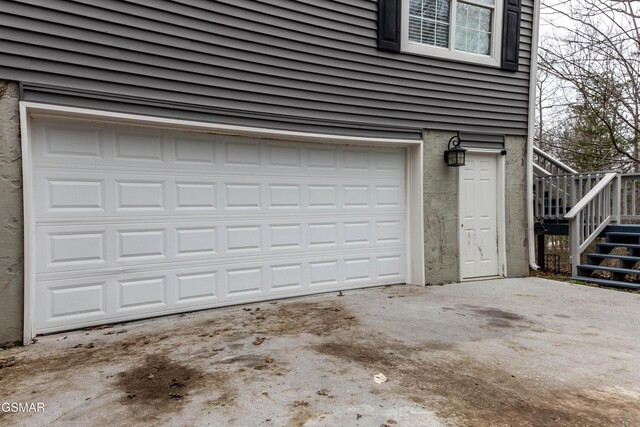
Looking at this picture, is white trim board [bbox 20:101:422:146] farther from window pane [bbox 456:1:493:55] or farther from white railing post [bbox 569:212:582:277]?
white railing post [bbox 569:212:582:277]

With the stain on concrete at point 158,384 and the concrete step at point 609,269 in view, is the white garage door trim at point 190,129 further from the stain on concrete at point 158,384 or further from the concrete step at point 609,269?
the concrete step at point 609,269

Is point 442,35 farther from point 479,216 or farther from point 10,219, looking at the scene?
point 10,219

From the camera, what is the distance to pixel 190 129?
13.5ft

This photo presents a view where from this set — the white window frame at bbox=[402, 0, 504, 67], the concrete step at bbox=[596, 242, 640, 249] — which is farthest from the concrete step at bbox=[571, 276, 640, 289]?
the white window frame at bbox=[402, 0, 504, 67]

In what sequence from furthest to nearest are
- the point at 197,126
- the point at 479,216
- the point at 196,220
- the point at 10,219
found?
the point at 479,216
the point at 196,220
the point at 197,126
the point at 10,219

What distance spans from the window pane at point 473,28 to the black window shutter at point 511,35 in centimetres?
22

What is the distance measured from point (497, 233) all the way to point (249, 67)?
4.27 meters

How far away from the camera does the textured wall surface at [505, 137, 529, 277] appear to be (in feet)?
20.0

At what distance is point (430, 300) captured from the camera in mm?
4734

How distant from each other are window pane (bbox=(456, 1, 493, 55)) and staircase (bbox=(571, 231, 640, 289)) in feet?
11.2

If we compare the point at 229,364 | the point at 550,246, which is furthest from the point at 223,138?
the point at 550,246

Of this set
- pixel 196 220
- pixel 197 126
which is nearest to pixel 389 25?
pixel 197 126

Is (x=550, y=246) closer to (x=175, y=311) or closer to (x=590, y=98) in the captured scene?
(x=590, y=98)

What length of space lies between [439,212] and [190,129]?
11.3ft
